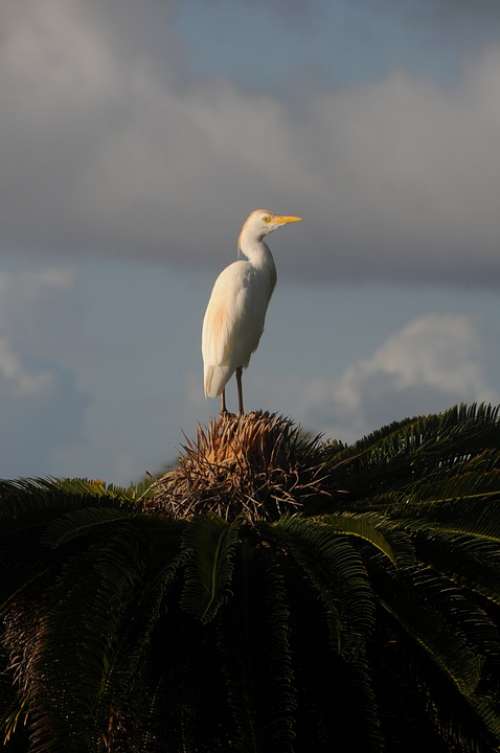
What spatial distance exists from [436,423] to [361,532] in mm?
2814

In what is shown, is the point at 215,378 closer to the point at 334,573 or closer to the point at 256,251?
the point at 256,251

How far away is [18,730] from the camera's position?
10.1m

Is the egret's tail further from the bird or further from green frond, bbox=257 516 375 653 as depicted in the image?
green frond, bbox=257 516 375 653

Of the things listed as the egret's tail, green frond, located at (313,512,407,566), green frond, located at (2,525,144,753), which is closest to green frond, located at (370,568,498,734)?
green frond, located at (313,512,407,566)

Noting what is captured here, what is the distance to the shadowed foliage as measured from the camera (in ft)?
26.7

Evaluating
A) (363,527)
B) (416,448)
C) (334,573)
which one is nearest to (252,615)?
(334,573)

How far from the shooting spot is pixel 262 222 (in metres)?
15.8

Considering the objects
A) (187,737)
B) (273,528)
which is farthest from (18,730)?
(273,528)

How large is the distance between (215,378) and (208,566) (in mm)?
7263

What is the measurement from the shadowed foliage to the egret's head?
6091 mm

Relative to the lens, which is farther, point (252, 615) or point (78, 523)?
point (252, 615)

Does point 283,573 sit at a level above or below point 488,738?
above

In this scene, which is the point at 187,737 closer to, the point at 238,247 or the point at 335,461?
the point at 335,461

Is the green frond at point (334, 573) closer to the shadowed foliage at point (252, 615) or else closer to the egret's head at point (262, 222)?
the shadowed foliage at point (252, 615)
